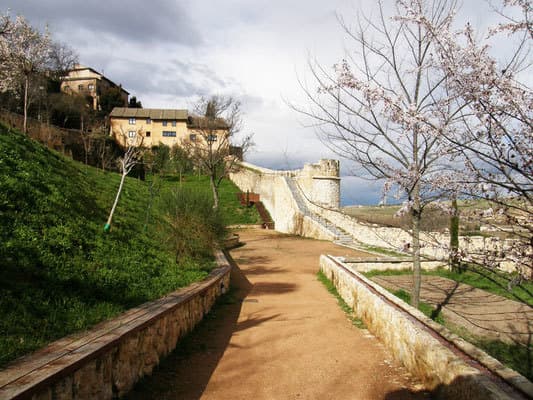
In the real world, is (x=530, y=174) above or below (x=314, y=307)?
above

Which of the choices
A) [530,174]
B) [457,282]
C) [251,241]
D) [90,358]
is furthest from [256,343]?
[251,241]

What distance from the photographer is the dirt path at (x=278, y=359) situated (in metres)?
4.30

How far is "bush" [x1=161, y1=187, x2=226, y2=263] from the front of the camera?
30.4 ft

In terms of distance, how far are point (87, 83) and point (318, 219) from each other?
1866 inches

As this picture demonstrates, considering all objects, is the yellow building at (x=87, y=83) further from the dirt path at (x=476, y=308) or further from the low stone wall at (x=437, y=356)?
the low stone wall at (x=437, y=356)

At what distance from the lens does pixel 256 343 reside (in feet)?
19.8

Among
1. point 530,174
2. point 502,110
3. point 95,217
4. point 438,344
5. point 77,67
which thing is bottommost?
point 438,344

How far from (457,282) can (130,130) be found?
155 ft

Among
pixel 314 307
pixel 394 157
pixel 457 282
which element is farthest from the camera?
pixel 457 282

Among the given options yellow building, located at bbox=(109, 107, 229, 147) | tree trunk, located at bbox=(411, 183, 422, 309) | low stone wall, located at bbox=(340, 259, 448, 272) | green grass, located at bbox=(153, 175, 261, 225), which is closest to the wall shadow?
tree trunk, located at bbox=(411, 183, 422, 309)

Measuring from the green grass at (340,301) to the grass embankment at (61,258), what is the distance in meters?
3.02

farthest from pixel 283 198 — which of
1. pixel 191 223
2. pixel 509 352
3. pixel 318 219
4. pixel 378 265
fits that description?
pixel 509 352

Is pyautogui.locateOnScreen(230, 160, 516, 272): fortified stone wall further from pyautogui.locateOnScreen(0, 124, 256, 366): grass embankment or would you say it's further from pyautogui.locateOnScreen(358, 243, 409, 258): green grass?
pyautogui.locateOnScreen(0, 124, 256, 366): grass embankment

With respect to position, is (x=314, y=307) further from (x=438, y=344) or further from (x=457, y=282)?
(x=457, y=282)
